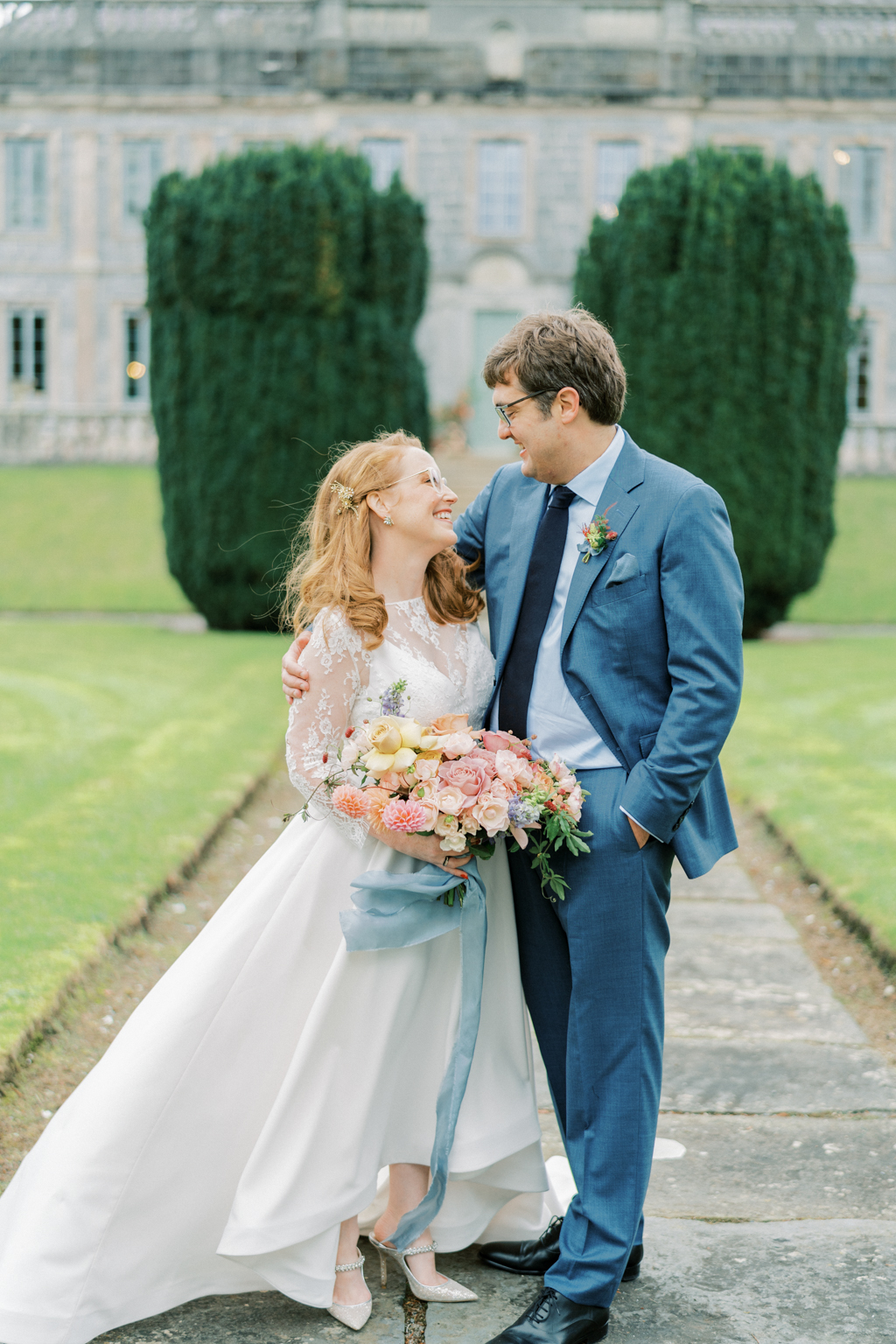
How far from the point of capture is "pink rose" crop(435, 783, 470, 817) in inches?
103

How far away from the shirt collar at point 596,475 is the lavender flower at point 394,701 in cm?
59

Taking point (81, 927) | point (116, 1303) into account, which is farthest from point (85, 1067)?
point (116, 1303)

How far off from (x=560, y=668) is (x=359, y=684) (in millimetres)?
471

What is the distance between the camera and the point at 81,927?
16.8 ft

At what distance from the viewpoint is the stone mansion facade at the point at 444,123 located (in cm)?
2958

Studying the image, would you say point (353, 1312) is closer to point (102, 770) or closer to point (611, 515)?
point (611, 515)

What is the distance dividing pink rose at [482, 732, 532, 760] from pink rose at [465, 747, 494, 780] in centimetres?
3

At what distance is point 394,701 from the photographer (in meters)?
2.91

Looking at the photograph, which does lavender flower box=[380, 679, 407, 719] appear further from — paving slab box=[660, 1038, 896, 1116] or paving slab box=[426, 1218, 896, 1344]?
paving slab box=[660, 1038, 896, 1116]

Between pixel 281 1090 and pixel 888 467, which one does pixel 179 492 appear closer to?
pixel 281 1090

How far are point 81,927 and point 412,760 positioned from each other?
9.40 ft

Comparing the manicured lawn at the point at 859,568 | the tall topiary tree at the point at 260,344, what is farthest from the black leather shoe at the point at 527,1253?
the manicured lawn at the point at 859,568

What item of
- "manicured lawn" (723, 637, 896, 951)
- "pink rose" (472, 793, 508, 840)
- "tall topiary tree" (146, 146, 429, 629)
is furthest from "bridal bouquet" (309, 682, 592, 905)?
"tall topiary tree" (146, 146, 429, 629)

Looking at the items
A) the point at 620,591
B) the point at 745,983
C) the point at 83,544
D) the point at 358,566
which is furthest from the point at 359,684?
the point at 83,544
